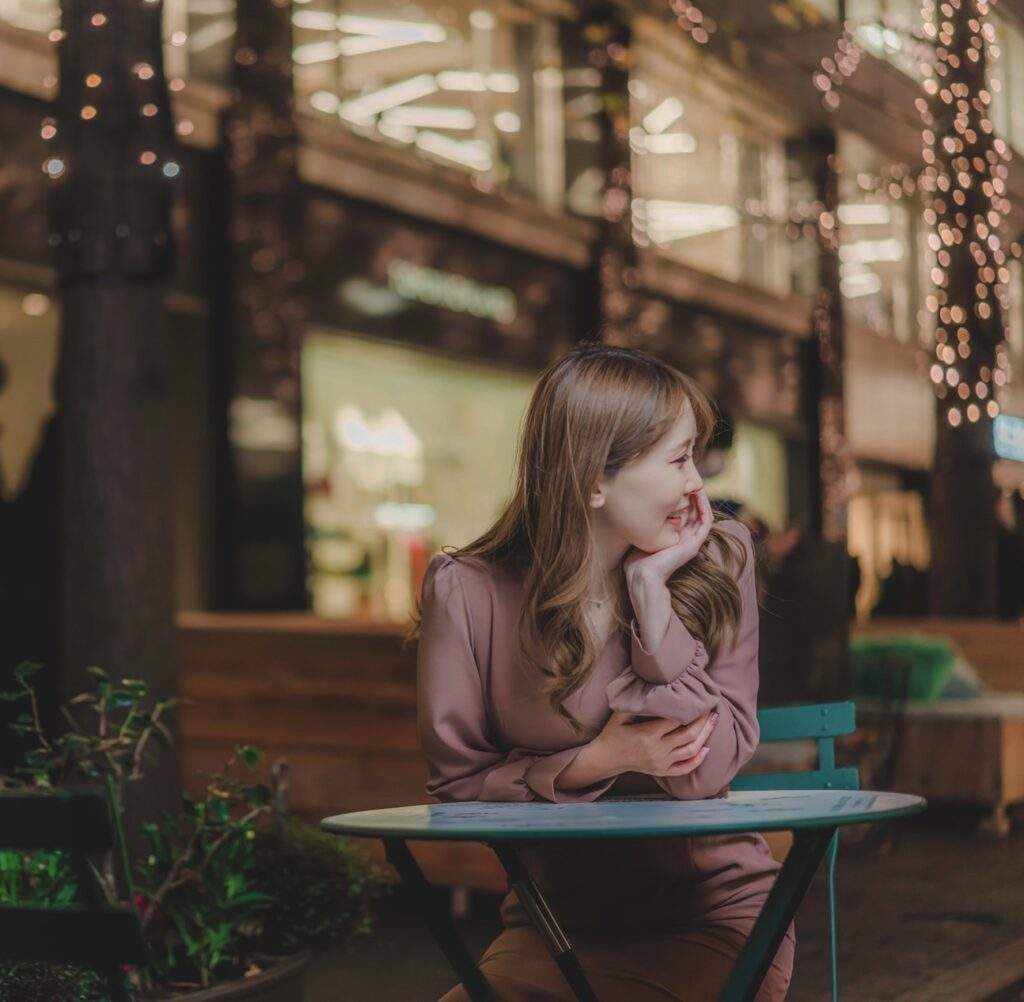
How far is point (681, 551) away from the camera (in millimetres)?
2596

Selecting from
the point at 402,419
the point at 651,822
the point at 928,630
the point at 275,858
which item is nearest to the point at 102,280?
the point at 275,858

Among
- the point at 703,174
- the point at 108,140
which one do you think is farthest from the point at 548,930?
the point at 703,174

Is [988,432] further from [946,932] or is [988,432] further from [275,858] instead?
[275,858]

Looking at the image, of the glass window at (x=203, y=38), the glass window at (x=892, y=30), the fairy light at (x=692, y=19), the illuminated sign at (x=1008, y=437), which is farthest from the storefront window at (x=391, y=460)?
the glass window at (x=892, y=30)

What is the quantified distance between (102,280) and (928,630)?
676 cm

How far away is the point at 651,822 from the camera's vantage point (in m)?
2.13

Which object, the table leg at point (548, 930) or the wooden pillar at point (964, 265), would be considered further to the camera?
the wooden pillar at point (964, 265)

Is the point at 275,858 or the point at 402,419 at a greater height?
the point at 402,419

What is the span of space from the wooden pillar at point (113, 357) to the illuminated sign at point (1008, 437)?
17.3 ft

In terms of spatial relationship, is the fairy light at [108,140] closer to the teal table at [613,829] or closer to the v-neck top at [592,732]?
the v-neck top at [592,732]

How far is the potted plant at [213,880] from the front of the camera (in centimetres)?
365

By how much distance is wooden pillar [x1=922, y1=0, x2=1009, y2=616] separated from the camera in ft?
21.9

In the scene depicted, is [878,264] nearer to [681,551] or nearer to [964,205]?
[964,205]

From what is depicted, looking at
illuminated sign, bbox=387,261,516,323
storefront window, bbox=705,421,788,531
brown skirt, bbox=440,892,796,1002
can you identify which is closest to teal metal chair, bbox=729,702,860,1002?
brown skirt, bbox=440,892,796,1002
